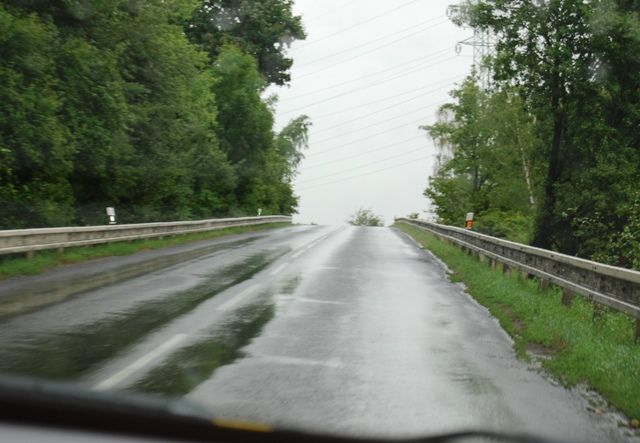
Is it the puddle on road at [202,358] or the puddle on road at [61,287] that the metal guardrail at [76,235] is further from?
the puddle on road at [202,358]

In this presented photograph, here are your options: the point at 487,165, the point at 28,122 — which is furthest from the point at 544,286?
the point at 487,165

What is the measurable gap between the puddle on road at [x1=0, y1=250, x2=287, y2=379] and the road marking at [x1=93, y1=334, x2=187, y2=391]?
311 mm

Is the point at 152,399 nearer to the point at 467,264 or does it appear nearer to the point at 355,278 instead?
the point at 355,278

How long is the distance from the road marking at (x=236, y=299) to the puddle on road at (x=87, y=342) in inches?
15.1

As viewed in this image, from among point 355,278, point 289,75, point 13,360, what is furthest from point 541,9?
→ point 289,75

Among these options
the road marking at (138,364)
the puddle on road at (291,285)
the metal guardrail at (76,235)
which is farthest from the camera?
the metal guardrail at (76,235)

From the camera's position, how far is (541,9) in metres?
25.0

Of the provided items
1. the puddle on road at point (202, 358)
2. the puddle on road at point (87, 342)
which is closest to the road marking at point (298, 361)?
the puddle on road at point (202, 358)

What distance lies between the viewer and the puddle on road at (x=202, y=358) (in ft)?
16.7

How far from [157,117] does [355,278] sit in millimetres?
13345

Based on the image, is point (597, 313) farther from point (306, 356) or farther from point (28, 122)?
point (28, 122)

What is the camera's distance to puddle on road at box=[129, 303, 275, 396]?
508cm

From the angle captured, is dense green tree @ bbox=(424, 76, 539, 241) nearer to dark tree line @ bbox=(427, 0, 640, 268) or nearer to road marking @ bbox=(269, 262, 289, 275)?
dark tree line @ bbox=(427, 0, 640, 268)

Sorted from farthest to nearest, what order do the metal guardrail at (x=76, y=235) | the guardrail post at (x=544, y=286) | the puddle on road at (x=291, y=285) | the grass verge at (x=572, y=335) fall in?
the metal guardrail at (x=76, y=235), the guardrail post at (x=544, y=286), the puddle on road at (x=291, y=285), the grass verge at (x=572, y=335)
